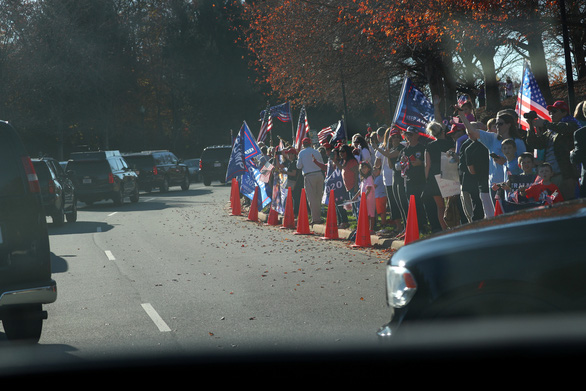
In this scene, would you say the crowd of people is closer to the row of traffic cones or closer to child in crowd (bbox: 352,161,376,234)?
child in crowd (bbox: 352,161,376,234)

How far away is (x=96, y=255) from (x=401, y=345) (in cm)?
1055

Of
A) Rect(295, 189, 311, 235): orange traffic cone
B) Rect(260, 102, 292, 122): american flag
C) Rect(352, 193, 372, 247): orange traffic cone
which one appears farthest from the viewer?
Rect(260, 102, 292, 122): american flag

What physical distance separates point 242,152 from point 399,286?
1971 centimetres

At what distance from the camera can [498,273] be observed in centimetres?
398

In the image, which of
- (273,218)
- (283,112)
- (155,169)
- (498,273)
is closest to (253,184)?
(273,218)

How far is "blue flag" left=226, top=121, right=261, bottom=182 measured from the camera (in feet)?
74.9

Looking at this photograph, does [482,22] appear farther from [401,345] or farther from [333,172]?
[401,345]

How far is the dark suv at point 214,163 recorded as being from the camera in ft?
141

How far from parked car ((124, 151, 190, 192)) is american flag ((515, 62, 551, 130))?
25.3 metres

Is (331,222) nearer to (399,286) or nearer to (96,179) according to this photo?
(399,286)

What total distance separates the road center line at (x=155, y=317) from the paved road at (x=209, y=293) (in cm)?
1

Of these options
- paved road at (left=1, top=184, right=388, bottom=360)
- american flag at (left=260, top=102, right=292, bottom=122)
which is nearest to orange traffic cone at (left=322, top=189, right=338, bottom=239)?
paved road at (left=1, top=184, right=388, bottom=360)

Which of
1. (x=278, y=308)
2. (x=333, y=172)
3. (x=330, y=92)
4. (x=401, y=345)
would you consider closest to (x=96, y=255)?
(x=333, y=172)

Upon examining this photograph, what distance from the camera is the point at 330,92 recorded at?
29641 mm
